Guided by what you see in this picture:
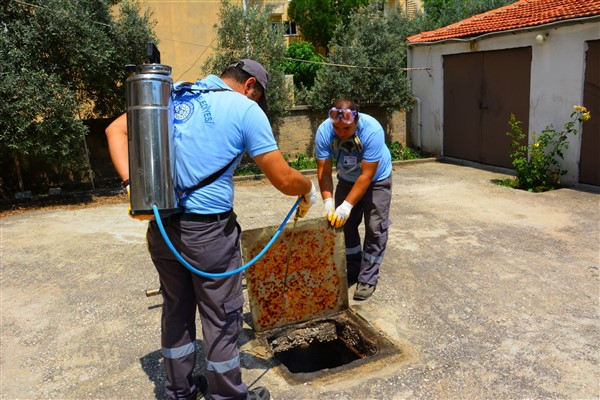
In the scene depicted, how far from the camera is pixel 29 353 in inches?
139

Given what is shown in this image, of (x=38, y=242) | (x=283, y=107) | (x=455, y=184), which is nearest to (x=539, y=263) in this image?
(x=455, y=184)

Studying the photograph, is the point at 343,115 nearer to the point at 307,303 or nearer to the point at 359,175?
the point at 359,175

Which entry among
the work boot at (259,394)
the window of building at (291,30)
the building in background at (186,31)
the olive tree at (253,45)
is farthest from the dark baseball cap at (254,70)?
the window of building at (291,30)

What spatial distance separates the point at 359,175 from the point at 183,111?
6.73 ft

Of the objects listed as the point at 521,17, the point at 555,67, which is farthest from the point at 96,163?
the point at 521,17

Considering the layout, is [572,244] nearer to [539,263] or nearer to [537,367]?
[539,263]

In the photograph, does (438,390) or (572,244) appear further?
(572,244)

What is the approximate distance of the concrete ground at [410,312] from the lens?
3023 mm

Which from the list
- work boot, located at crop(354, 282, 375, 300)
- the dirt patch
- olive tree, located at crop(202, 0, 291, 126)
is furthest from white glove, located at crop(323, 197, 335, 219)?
olive tree, located at crop(202, 0, 291, 126)

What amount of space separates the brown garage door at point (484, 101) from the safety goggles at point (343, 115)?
716 cm

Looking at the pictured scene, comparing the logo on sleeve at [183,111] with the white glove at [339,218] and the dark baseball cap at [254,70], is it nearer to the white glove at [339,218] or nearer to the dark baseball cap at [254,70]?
the dark baseball cap at [254,70]

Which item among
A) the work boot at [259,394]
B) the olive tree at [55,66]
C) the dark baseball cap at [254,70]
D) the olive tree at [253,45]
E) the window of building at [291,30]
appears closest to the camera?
the dark baseball cap at [254,70]

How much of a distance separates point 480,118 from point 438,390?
8993 millimetres

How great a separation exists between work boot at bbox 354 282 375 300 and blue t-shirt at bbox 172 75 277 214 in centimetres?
210
